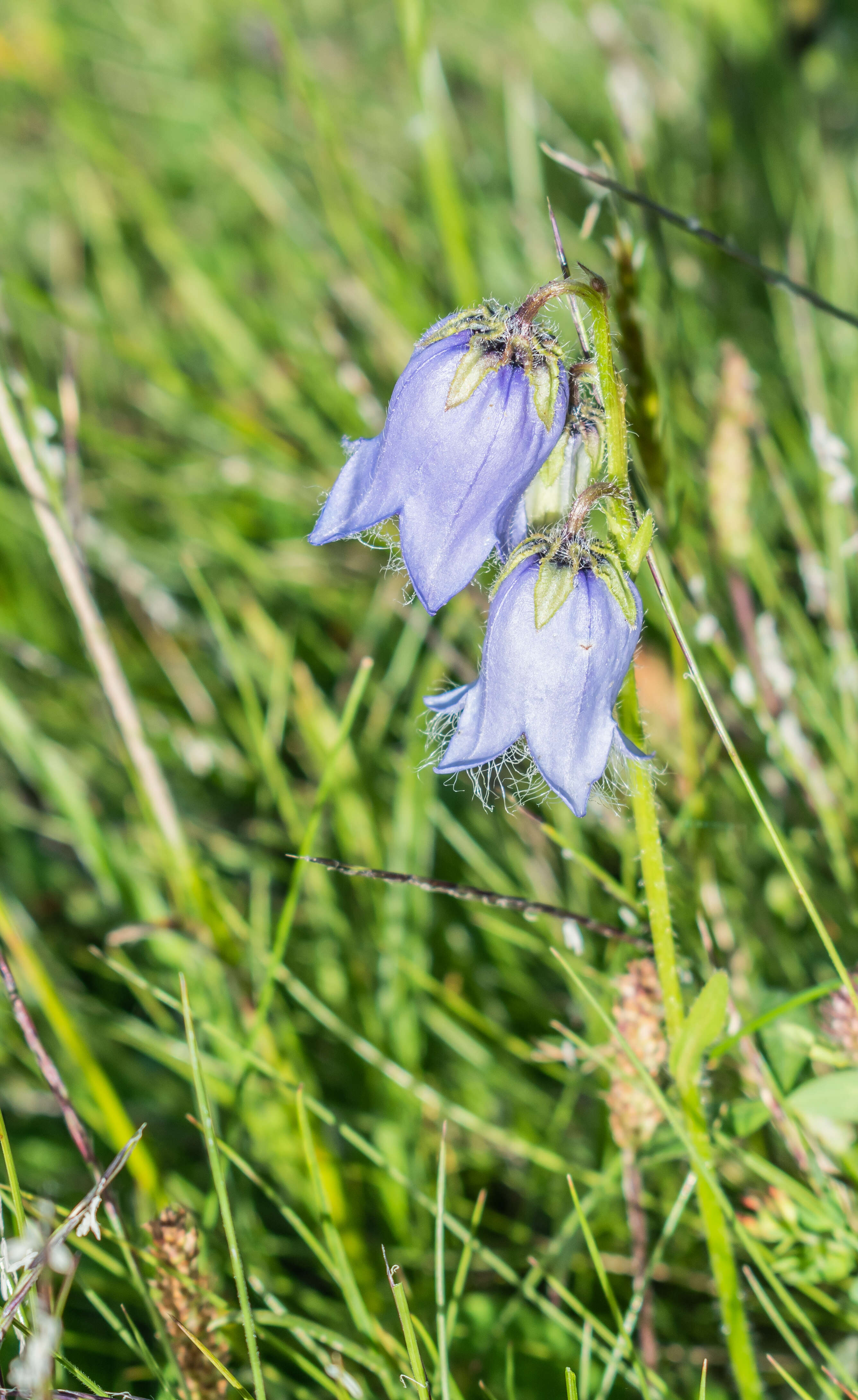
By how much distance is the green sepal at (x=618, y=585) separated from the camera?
4.09 feet

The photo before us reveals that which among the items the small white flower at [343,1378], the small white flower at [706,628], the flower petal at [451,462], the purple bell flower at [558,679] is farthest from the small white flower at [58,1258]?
the small white flower at [706,628]

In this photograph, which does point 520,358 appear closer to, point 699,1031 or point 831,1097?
point 699,1031

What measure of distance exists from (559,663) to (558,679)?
0.08 feet

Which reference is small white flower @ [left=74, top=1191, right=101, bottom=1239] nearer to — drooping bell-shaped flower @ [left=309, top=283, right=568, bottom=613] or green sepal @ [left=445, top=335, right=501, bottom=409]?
drooping bell-shaped flower @ [left=309, top=283, right=568, bottom=613]

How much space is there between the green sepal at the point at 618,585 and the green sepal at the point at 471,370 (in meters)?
0.24

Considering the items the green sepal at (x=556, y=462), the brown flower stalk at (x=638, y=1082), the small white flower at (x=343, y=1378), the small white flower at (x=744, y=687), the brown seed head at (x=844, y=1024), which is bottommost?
the small white flower at (x=343, y=1378)

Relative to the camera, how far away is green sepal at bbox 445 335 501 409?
1.24 meters

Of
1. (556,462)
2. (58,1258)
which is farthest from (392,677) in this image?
(58,1258)

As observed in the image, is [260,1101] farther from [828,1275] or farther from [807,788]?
[807,788]

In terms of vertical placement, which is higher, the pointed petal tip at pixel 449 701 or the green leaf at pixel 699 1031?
the pointed petal tip at pixel 449 701

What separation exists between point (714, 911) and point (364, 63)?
171 inches

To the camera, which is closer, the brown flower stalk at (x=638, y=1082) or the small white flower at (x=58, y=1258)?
the small white flower at (x=58, y=1258)

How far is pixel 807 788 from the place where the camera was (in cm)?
194

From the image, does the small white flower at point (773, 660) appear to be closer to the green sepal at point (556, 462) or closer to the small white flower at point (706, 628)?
the small white flower at point (706, 628)
